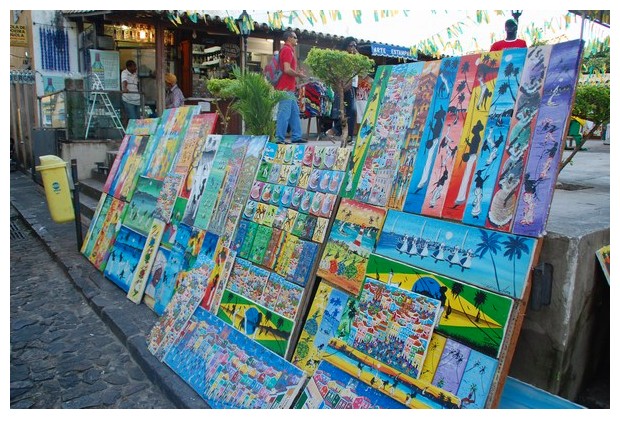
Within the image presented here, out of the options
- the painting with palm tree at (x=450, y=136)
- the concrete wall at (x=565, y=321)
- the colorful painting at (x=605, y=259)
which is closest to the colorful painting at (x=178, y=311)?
the painting with palm tree at (x=450, y=136)

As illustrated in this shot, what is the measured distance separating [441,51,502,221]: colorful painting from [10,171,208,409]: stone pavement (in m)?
1.92

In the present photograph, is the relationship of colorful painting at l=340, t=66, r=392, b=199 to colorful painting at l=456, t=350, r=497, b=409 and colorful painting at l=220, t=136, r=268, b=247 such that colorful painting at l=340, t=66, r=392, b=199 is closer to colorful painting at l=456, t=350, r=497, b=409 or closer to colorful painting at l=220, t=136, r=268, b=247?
colorful painting at l=220, t=136, r=268, b=247

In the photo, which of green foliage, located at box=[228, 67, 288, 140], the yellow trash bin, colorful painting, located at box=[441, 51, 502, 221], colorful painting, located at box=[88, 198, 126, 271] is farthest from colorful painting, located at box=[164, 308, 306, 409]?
the yellow trash bin

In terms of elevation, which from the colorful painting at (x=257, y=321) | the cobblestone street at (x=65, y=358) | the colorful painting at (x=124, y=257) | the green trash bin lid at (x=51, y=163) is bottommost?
the cobblestone street at (x=65, y=358)

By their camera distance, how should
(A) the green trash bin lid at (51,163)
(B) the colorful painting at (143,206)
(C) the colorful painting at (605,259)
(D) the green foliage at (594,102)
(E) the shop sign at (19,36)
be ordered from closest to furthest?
(C) the colorful painting at (605,259) → (D) the green foliage at (594,102) → (B) the colorful painting at (143,206) → (A) the green trash bin lid at (51,163) → (E) the shop sign at (19,36)

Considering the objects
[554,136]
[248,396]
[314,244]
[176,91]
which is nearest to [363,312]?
[314,244]

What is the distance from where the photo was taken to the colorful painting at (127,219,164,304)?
176 inches

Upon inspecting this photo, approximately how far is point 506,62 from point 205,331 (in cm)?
250

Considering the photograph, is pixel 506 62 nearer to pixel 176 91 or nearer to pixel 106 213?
pixel 106 213

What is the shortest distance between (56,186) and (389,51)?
25.8 feet

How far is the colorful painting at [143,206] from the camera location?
16.1 ft

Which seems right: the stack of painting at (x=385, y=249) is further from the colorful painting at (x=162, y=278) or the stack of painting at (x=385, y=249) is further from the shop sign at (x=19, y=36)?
the shop sign at (x=19, y=36)

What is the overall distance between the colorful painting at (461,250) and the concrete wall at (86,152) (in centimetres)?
825

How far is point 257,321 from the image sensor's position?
318 cm
